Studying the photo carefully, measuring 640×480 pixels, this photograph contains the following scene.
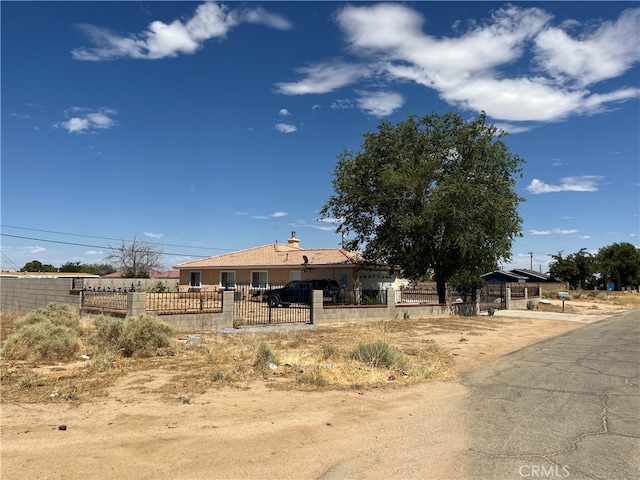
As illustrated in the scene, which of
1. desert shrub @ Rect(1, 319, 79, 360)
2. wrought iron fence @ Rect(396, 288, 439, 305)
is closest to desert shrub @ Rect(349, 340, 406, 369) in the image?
desert shrub @ Rect(1, 319, 79, 360)

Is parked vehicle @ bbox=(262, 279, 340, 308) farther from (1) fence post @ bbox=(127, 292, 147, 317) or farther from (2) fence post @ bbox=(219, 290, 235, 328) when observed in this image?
(1) fence post @ bbox=(127, 292, 147, 317)

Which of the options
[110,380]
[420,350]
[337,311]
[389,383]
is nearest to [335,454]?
[389,383]

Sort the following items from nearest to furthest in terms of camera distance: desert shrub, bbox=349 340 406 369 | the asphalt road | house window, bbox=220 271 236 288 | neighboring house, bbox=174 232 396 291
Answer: the asphalt road, desert shrub, bbox=349 340 406 369, neighboring house, bbox=174 232 396 291, house window, bbox=220 271 236 288

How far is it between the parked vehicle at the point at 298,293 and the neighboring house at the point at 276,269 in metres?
3.26

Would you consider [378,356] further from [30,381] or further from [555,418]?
[30,381]

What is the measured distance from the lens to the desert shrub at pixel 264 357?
33.9ft

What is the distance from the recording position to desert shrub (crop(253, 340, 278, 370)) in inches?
407

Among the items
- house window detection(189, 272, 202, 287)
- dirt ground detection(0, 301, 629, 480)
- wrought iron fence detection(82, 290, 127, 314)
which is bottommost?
dirt ground detection(0, 301, 629, 480)

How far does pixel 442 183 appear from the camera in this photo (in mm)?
27328

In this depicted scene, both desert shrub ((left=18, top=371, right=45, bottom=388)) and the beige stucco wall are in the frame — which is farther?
the beige stucco wall

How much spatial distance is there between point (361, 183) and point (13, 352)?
893 inches

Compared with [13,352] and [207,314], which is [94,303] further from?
[13,352]

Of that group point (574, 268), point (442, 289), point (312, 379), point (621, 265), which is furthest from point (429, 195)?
point (621, 265)

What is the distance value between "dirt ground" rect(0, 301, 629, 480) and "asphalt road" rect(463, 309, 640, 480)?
378mm
